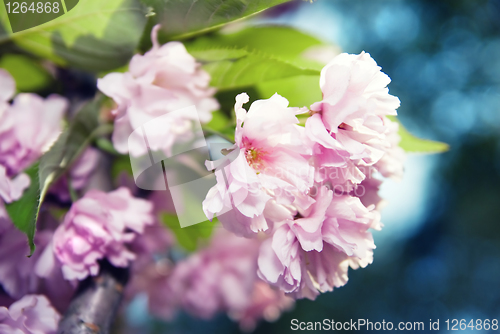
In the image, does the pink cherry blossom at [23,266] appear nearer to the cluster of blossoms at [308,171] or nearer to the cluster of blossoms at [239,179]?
the cluster of blossoms at [239,179]

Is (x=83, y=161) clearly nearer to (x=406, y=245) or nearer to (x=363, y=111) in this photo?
(x=363, y=111)

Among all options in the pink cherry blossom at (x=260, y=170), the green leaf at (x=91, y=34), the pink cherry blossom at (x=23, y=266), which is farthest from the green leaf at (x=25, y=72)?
the pink cherry blossom at (x=260, y=170)

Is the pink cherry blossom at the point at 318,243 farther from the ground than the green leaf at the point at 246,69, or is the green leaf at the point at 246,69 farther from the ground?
the green leaf at the point at 246,69

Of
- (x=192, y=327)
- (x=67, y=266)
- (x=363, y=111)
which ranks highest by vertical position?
(x=363, y=111)

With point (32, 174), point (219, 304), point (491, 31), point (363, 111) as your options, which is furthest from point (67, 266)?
point (491, 31)

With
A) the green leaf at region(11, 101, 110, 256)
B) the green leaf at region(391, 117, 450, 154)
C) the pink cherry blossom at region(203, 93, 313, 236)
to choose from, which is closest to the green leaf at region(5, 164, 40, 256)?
the green leaf at region(11, 101, 110, 256)

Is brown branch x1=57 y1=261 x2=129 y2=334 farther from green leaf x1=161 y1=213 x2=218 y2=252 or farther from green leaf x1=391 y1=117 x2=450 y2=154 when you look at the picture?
green leaf x1=391 y1=117 x2=450 y2=154
